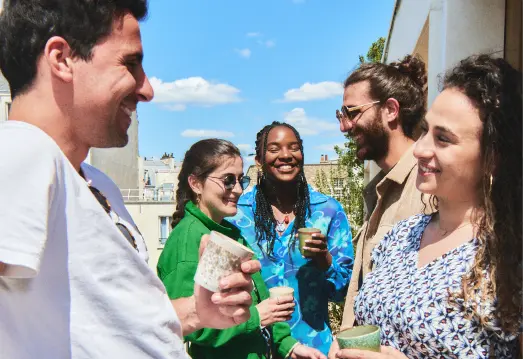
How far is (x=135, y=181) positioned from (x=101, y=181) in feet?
102

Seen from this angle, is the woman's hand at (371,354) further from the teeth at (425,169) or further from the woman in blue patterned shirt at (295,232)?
the woman in blue patterned shirt at (295,232)

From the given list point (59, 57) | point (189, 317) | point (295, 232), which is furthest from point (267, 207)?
point (59, 57)

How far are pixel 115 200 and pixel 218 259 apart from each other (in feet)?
1.48

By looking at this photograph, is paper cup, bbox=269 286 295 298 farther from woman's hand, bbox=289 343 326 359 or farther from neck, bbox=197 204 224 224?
neck, bbox=197 204 224 224

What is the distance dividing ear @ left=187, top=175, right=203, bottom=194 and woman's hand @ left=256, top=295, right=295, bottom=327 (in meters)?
0.90

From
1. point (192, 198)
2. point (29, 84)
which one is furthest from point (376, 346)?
point (192, 198)

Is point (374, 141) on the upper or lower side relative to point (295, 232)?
upper

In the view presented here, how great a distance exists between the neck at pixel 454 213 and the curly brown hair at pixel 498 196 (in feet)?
0.14

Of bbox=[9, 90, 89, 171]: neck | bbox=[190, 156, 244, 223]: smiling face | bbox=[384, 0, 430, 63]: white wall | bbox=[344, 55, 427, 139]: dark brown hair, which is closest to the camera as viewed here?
bbox=[9, 90, 89, 171]: neck

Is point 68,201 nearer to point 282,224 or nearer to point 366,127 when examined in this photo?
point 366,127

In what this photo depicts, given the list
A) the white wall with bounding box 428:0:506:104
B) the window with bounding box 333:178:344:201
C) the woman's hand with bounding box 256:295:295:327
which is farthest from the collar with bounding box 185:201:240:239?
the window with bounding box 333:178:344:201

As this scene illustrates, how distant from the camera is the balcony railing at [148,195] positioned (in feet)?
97.5

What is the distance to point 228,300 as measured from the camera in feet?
5.32

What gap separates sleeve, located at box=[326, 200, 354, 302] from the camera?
11.1ft
